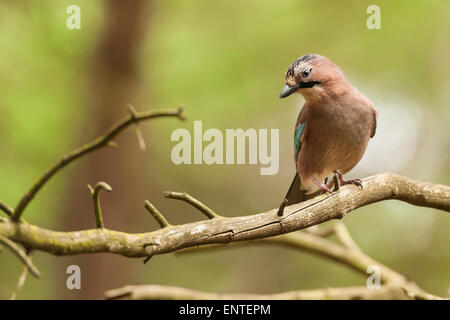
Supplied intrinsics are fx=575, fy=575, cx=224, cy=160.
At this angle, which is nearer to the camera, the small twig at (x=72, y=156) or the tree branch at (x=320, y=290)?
the small twig at (x=72, y=156)

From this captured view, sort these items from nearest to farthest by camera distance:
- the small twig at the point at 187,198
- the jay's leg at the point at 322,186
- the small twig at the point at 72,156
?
1. the small twig at the point at 72,156
2. the small twig at the point at 187,198
3. the jay's leg at the point at 322,186

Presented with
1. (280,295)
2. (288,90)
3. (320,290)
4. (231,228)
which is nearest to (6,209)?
(231,228)

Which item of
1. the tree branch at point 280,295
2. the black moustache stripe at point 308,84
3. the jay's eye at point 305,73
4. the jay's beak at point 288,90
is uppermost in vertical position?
the jay's eye at point 305,73

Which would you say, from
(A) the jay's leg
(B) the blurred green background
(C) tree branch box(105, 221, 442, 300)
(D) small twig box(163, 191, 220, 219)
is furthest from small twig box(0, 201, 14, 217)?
(B) the blurred green background

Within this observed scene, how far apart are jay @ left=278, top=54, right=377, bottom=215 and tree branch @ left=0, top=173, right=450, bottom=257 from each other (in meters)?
0.62

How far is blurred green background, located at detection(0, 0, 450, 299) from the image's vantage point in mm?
9156

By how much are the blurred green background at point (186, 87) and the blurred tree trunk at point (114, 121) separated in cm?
2

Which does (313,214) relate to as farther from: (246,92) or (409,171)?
(246,92)

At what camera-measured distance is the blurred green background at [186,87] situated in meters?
9.16

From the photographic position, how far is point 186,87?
1082 centimetres

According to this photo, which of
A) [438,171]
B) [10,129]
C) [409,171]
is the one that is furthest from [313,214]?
[10,129]

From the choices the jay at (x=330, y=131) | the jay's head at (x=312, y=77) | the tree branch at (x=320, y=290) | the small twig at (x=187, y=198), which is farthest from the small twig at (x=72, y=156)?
the jay at (x=330, y=131)

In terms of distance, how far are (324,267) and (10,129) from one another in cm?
711

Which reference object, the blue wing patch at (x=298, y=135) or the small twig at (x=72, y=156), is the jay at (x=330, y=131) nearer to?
the blue wing patch at (x=298, y=135)
